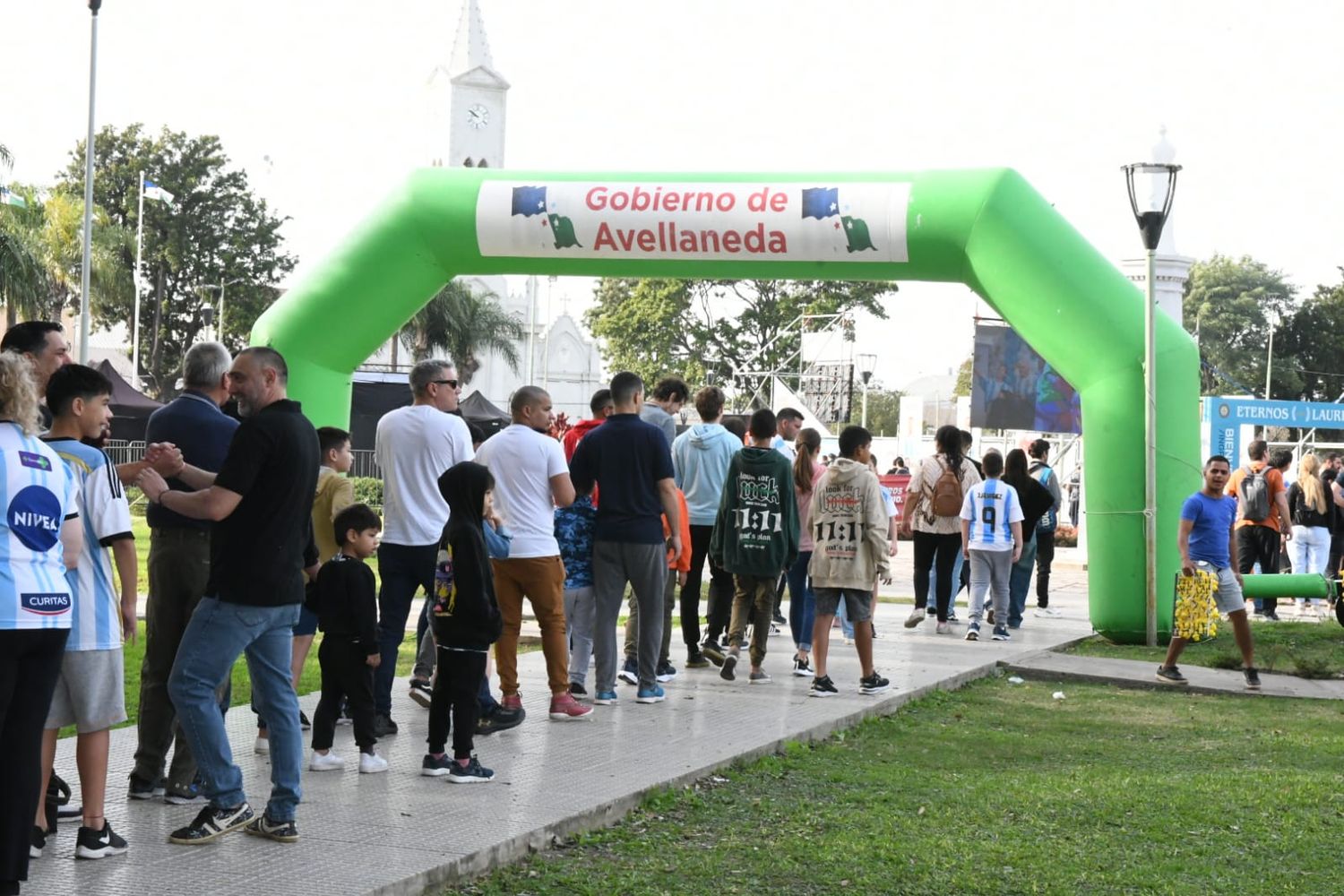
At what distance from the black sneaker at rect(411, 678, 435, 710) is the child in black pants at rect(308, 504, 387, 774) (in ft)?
4.92

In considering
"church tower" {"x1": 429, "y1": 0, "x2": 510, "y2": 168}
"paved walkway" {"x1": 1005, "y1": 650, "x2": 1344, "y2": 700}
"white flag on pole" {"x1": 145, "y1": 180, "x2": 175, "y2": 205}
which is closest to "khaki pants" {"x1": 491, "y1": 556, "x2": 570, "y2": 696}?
"paved walkway" {"x1": 1005, "y1": 650, "x2": 1344, "y2": 700}

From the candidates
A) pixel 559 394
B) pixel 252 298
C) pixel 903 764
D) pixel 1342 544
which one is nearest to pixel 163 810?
pixel 903 764

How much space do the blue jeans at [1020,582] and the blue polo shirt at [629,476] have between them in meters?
6.35

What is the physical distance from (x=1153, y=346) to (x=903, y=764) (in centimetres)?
563

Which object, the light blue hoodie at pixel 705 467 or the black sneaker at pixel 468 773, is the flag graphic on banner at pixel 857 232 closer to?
the light blue hoodie at pixel 705 467

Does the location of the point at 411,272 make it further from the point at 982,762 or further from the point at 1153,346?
the point at 982,762

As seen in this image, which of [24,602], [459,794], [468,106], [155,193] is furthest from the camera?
[468,106]

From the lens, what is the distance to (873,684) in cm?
943

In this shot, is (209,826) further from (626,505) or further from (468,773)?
(626,505)

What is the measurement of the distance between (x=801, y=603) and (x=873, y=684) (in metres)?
1.12

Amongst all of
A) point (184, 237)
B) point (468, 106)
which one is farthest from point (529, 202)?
point (468, 106)

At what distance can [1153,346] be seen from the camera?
39.2 feet

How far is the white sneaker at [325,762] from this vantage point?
21.3ft

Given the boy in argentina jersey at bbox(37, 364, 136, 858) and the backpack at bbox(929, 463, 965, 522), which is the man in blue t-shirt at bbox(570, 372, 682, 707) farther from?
the backpack at bbox(929, 463, 965, 522)
